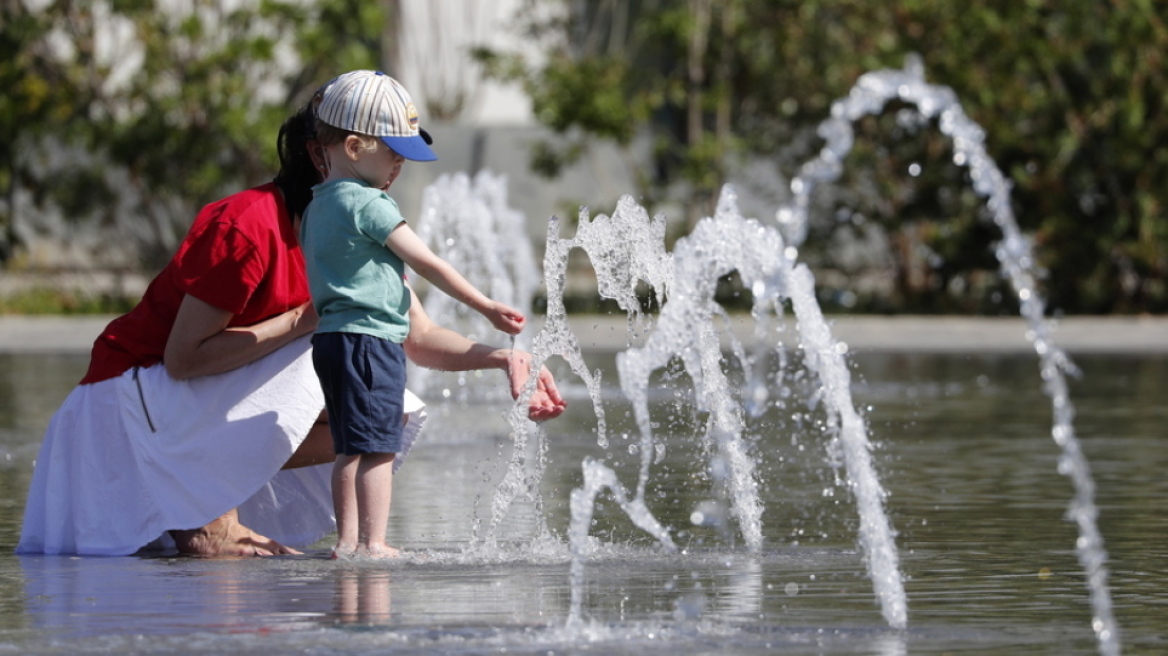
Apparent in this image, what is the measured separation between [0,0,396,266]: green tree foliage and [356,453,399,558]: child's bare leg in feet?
42.4

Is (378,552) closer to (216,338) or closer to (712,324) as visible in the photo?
(216,338)

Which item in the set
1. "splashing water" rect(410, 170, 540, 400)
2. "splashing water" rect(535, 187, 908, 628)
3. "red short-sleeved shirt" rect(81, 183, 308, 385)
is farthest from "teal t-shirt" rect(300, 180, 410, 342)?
"splashing water" rect(410, 170, 540, 400)

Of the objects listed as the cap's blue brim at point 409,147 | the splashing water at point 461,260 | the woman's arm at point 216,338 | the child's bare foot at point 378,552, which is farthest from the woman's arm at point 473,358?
the splashing water at point 461,260

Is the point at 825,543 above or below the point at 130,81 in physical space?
below

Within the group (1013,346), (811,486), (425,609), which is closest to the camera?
(425,609)

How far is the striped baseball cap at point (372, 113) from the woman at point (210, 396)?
16 cm

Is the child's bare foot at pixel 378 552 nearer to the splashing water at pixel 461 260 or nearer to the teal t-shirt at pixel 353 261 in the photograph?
the teal t-shirt at pixel 353 261

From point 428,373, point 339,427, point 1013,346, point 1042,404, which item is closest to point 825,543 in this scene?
point 339,427

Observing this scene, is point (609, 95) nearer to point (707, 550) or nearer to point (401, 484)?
point (401, 484)

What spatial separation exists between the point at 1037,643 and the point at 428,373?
26.8 ft

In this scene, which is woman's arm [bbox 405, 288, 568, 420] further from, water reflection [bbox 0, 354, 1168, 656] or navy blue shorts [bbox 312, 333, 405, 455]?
water reflection [bbox 0, 354, 1168, 656]

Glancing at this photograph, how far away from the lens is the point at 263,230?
5387 mm

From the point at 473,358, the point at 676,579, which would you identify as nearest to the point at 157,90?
the point at 473,358

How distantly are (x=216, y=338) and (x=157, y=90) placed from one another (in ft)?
46.2
